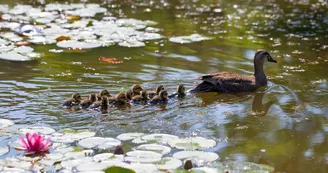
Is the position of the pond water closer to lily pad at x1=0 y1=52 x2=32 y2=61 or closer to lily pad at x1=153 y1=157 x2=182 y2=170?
lily pad at x1=0 y1=52 x2=32 y2=61

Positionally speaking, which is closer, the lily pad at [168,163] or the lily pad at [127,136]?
the lily pad at [168,163]

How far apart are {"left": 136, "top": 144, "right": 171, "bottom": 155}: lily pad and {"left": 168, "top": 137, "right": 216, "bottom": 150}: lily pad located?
15 cm

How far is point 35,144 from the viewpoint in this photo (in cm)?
562

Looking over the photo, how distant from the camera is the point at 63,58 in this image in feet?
33.1

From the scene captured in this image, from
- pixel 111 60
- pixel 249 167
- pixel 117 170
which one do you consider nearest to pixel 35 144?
pixel 117 170

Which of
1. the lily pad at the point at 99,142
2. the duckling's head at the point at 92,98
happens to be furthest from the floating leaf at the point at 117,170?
the duckling's head at the point at 92,98

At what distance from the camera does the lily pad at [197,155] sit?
5.59 metres

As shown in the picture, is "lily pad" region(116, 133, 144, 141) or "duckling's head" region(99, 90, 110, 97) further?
"duckling's head" region(99, 90, 110, 97)

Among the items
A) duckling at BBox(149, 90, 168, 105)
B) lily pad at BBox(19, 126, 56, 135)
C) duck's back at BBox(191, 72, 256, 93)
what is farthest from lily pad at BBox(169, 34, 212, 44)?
lily pad at BBox(19, 126, 56, 135)

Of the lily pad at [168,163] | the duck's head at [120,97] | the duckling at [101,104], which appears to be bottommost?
the lily pad at [168,163]

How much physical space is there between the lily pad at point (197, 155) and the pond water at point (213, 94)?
0.18 meters

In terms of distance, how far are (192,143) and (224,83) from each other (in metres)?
2.63

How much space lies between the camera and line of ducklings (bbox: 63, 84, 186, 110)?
7445 millimetres

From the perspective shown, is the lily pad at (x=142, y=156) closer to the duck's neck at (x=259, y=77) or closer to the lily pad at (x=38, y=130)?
the lily pad at (x=38, y=130)
